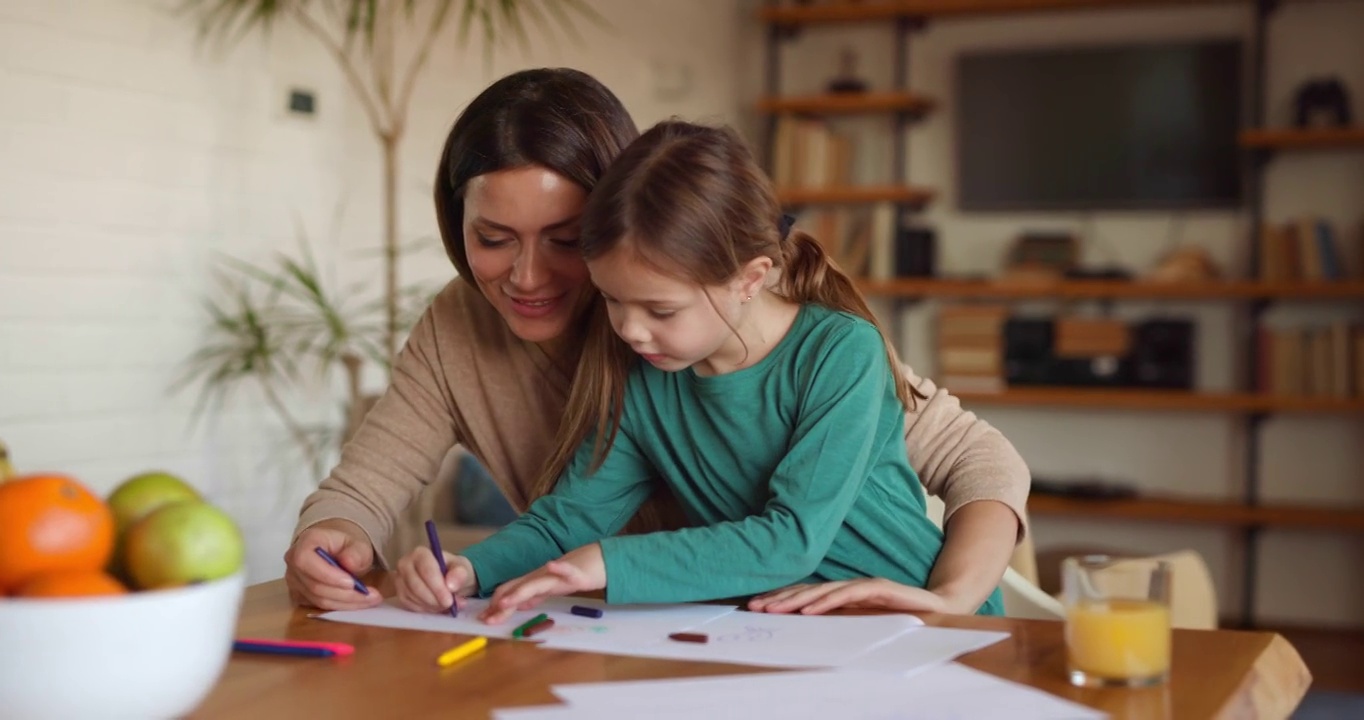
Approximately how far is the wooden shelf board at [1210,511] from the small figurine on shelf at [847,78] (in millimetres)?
1640

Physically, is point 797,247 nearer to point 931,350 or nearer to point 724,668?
point 724,668

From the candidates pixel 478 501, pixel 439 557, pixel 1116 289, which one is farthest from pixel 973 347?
pixel 439 557

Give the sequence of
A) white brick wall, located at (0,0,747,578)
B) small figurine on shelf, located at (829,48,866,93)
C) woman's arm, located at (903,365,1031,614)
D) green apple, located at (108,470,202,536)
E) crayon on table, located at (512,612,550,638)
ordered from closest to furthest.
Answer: green apple, located at (108,470,202,536) → crayon on table, located at (512,612,550,638) → woman's arm, located at (903,365,1031,614) → white brick wall, located at (0,0,747,578) → small figurine on shelf, located at (829,48,866,93)

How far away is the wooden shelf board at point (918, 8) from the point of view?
4.98 m

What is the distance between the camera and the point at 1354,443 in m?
4.94

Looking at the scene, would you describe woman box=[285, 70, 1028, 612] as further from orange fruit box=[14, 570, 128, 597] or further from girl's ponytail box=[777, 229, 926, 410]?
orange fruit box=[14, 570, 128, 597]

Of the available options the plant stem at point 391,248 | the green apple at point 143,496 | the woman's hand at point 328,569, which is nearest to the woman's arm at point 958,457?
the woman's hand at point 328,569

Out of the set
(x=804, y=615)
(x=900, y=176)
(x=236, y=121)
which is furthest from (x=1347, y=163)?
(x=804, y=615)

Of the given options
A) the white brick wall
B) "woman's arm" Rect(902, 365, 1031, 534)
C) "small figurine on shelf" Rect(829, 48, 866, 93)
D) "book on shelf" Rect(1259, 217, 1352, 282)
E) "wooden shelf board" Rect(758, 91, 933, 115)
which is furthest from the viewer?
"small figurine on shelf" Rect(829, 48, 866, 93)

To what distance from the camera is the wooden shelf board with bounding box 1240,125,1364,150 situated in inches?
182

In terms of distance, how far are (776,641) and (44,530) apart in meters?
0.55

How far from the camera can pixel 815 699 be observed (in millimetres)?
933

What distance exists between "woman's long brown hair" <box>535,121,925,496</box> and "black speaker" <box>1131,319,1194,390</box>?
370cm

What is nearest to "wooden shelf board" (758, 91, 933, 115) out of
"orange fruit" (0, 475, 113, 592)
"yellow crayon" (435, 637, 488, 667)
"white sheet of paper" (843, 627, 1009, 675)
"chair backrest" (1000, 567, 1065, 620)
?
"chair backrest" (1000, 567, 1065, 620)
